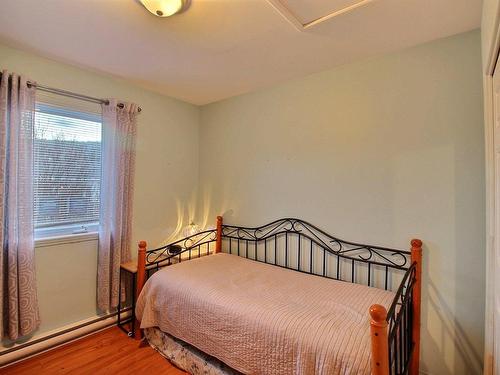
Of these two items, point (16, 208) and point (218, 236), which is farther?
point (218, 236)

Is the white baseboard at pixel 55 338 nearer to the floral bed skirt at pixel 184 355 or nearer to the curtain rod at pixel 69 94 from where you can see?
the floral bed skirt at pixel 184 355

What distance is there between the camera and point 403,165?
5.98 ft

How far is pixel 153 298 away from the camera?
80.7 inches

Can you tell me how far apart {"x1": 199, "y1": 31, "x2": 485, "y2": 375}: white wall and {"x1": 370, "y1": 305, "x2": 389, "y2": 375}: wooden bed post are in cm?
101

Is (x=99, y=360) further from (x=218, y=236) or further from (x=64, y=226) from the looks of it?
(x=218, y=236)

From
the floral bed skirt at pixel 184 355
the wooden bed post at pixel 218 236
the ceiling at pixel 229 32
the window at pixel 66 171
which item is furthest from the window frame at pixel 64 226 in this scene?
the wooden bed post at pixel 218 236

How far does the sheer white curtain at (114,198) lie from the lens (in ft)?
7.52

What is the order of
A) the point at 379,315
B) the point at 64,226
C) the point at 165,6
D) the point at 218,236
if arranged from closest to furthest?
the point at 379,315 → the point at 165,6 → the point at 64,226 → the point at 218,236

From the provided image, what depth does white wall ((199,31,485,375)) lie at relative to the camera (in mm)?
1589

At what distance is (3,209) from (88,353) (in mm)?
1252

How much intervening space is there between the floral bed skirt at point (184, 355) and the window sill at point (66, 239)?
37.2 inches

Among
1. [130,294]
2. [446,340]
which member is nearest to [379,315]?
[446,340]

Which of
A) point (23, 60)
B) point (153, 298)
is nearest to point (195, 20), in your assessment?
point (23, 60)

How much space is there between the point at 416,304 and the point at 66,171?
282 cm
